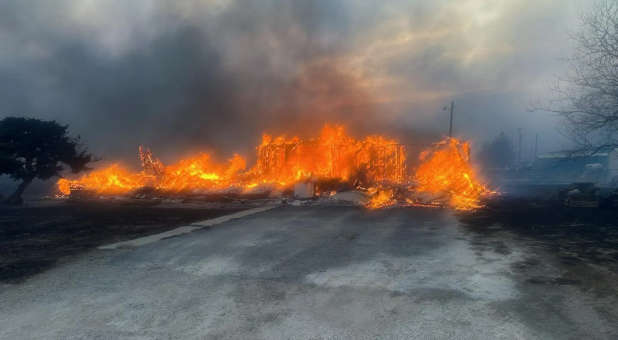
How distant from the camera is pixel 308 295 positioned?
5.55 meters

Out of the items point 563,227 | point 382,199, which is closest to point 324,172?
point 382,199

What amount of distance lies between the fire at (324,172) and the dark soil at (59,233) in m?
8.26

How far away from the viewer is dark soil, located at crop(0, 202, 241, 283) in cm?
780

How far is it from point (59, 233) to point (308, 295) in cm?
985

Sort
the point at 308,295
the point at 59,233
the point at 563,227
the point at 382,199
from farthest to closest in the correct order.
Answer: the point at 382,199, the point at 563,227, the point at 59,233, the point at 308,295

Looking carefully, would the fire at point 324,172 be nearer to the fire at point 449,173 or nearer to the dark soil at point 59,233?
the fire at point 449,173

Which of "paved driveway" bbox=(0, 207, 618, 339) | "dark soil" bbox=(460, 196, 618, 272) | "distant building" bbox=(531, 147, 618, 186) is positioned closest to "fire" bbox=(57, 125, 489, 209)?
"dark soil" bbox=(460, 196, 618, 272)

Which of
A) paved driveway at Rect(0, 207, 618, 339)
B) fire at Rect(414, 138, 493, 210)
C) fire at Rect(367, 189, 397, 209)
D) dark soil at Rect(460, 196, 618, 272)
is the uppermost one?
fire at Rect(414, 138, 493, 210)

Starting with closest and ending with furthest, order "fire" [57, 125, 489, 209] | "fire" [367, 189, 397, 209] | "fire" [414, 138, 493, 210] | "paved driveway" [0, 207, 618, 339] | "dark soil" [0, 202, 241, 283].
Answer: "paved driveway" [0, 207, 618, 339]
"dark soil" [0, 202, 241, 283]
"fire" [367, 189, 397, 209]
"fire" [414, 138, 493, 210]
"fire" [57, 125, 489, 209]

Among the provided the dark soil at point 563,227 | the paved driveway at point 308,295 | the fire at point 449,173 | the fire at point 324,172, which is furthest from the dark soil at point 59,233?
the fire at point 449,173

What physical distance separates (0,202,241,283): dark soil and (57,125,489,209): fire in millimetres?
8264

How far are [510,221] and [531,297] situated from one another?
28.9 ft

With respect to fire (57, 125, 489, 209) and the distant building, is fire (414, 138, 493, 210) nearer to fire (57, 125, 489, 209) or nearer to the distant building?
fire (57, 125, 489, 209)

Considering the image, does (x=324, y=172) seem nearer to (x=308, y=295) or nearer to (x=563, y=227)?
(x=563, y=227)
